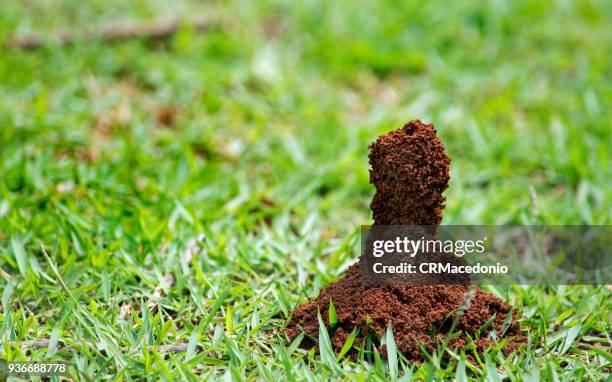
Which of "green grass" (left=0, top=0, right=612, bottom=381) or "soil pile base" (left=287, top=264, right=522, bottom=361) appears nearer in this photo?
"soil pile base" (left=287, top=264, right=522, bottom=361)

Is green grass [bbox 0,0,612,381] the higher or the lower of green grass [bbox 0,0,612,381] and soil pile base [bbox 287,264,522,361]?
the higher

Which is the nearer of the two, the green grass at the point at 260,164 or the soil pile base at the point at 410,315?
the soil pile base at the point at 410,315

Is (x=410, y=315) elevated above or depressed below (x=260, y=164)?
below

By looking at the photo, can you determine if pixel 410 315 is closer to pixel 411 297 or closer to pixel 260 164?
pixel 411 297

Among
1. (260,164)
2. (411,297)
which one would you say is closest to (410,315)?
(411,297)

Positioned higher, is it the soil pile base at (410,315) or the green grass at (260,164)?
the green grass at (260,164)
